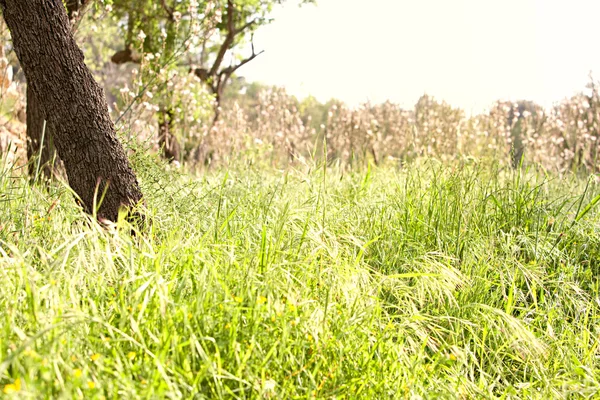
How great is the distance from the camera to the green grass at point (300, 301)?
1813mm

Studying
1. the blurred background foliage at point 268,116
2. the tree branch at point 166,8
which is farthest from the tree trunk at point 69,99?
the tree branch at point 166,8

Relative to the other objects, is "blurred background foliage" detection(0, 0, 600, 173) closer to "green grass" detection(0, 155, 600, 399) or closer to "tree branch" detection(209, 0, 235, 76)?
"tree branch" detection(209, 0, 235, 76)

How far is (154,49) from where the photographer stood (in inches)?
381

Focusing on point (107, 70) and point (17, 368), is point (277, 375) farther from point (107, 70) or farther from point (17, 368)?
point (107, 70)

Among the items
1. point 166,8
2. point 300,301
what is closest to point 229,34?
point 166,8

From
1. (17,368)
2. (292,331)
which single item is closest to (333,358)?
(292,331)

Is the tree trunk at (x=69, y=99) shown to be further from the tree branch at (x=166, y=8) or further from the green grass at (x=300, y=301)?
the tree branch at (x=166, y=8)

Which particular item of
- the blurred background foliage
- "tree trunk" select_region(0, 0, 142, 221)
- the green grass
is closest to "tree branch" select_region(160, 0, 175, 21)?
the blurred background foliage

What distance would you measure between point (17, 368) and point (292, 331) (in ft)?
3.03

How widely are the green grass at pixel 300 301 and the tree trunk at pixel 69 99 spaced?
0.95 feet

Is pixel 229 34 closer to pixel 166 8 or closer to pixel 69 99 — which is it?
pixel 166 8

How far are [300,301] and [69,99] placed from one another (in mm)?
1706

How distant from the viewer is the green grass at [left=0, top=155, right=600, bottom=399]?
1.81 metres

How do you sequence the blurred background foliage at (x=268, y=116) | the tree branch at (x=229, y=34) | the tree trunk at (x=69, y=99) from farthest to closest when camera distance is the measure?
1. the tree branch at (x=229, y=34)
2. the blurred background foliage at (x=268, y=116)
3. the tree trunk at (x=69, y=99)
